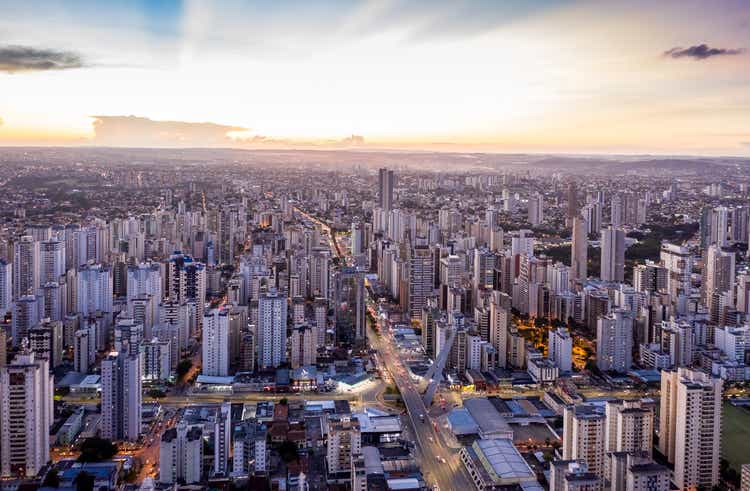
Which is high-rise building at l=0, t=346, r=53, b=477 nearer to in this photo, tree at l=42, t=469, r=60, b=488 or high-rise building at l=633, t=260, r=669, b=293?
tree at l=42, t=469, r=60, b=488

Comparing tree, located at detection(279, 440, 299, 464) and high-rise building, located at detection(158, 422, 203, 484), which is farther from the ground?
high-rise building, located at detection(158, 422, 203, 484)

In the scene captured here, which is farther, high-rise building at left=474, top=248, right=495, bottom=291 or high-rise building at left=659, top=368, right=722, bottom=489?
high-rise building at left=474, top=248, right=495, bottom=291

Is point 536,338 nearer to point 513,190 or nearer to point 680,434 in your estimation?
point 680,434

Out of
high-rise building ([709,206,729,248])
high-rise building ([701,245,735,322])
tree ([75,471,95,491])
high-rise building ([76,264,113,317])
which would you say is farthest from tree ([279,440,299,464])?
high-rise building ([709,206,729,248])

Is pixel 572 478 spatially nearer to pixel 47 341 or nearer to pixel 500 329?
pixel 500 329

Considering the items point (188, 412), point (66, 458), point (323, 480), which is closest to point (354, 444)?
point (323, 480)

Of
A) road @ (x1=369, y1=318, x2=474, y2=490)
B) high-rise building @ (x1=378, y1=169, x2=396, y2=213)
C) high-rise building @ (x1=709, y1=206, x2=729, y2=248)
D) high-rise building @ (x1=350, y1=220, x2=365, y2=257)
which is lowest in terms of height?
road @ (x1=369, y1=318, x2=474, y2=490)
